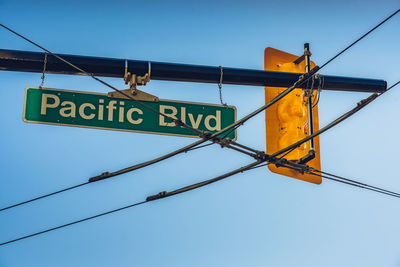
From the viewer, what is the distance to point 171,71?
8188 mm

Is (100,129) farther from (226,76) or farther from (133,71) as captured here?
(226,76)

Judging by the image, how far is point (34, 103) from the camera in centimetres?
764

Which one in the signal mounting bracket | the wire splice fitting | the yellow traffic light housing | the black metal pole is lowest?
the wire splice fitting

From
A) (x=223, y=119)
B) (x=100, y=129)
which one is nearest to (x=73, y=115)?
(x=100, y=129)

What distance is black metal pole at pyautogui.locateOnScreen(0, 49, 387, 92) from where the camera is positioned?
25.6 feet

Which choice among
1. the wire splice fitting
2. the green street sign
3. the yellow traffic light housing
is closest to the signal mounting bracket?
the green street sign

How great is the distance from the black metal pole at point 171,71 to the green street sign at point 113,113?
1.01 feet

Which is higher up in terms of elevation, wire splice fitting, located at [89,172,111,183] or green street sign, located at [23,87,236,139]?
green street sign, located at [23,87,236,139]

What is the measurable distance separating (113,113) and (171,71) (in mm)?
867

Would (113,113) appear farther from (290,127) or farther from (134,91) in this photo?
(290,127)

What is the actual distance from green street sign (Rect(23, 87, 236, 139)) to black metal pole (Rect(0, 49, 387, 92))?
0.31 metres

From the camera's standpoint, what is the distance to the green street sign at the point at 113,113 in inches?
301

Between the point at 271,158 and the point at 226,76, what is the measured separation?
1083mm

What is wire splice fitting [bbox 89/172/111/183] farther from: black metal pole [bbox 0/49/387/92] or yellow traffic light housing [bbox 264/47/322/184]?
yellow traffic light housing [bbox 264/47/322/184]
